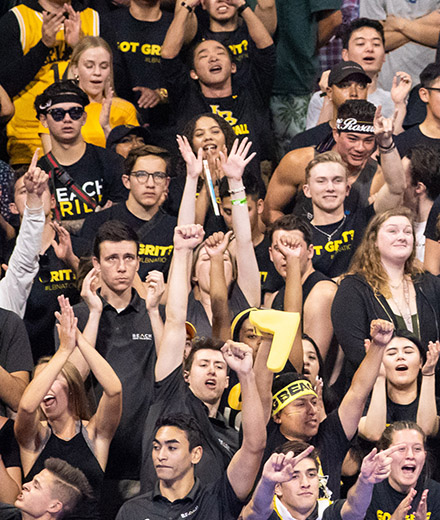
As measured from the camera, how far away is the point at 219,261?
705cm

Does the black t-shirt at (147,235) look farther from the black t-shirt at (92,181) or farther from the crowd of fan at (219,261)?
the black t-shirt at (92,181)

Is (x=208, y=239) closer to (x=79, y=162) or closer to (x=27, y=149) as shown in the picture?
(x=79, y=162)

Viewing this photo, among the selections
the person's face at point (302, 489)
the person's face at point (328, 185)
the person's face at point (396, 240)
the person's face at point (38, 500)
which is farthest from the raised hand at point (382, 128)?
the person's face at point (38, 500)

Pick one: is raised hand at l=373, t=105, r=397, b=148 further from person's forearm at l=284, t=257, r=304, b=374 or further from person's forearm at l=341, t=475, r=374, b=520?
person's forearm at l=341, t=475, r=374, b=520

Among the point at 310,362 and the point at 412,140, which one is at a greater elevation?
the point at 412,140

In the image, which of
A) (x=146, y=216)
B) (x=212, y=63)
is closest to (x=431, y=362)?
(x=146, y=216)

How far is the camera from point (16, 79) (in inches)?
335

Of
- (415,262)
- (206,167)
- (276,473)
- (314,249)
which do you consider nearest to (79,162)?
(206,167)

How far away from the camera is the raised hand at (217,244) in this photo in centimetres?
705

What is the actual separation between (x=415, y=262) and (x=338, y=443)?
1.24 m

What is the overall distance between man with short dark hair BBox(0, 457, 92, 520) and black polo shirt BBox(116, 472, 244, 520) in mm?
236

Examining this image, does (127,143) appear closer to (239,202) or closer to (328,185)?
(239,202)

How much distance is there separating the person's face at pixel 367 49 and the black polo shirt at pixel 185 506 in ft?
11.8

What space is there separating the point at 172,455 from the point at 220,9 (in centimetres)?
372
